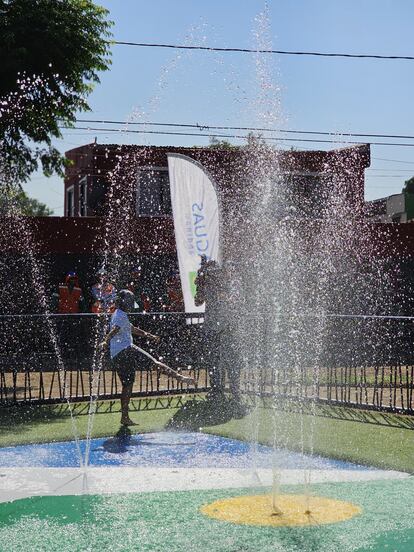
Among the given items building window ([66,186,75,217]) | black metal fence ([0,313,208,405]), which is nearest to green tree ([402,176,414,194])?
building window ([66,186,75,217])

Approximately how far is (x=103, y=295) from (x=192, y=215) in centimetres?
390

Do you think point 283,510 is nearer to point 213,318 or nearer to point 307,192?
point 213,318

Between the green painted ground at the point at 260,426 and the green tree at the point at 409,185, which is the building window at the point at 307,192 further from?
the green tree at the point at 409,185

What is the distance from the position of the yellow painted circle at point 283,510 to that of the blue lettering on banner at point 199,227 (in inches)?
382

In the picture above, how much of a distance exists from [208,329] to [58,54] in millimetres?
6537

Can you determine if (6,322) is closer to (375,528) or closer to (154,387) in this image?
(154,387)

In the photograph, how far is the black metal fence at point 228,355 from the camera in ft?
39.1

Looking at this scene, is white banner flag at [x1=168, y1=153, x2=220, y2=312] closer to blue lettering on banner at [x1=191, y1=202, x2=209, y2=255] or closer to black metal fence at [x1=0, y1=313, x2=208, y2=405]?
blue lettering on banner at [x1=191, y1=202, x2=209, y2=255]

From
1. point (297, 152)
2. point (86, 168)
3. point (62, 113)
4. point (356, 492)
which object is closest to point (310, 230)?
point (297, 152)

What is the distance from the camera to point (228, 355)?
11984 millimetres

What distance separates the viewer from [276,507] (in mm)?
6230

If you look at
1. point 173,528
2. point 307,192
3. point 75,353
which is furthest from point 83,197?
point 173,528

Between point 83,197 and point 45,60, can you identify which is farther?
point 83,197

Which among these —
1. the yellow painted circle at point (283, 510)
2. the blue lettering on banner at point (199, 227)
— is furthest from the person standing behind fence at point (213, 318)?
the yellow painted circle at point (283, 510)
